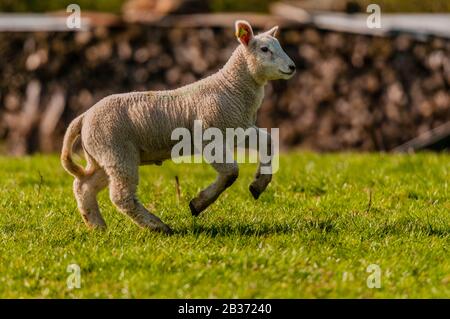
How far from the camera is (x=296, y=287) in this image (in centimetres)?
547

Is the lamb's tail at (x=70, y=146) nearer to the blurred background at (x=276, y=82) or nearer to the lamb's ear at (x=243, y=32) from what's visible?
the lamb's ear at (x=243, y=32)

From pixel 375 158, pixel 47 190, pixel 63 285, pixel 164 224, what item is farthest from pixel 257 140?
pixel 375 158

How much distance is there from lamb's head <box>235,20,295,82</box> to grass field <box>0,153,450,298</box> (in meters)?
1.07

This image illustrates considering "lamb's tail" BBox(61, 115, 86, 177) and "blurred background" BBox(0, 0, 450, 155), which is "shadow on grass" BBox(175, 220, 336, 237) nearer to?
"lamb's tail" BBox(61, 115, 86, 177)

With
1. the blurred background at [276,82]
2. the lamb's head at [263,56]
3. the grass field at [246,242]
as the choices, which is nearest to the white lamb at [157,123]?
the lamb's head at [263,56]

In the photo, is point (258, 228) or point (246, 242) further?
point (258, 228)

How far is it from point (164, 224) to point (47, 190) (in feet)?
6.91

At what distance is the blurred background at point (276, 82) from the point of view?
1541 centimetres

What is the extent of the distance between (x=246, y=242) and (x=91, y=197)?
1.21 metres

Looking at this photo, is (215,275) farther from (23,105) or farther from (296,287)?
(23,105)

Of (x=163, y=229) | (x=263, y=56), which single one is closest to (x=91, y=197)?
(x=163, y=229)

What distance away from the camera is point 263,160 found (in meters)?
6.61

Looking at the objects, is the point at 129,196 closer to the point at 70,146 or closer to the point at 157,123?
the point at 157,123

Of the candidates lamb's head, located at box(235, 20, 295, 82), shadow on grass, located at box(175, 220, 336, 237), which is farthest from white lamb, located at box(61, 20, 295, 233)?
shadow on grass, located at box(175, 220, 336, 237)
